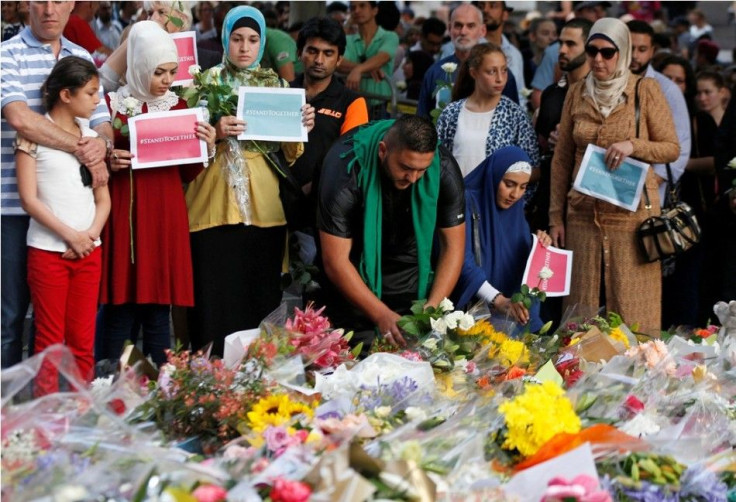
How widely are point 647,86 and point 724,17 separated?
1249 cm

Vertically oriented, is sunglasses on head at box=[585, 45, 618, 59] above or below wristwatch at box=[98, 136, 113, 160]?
above

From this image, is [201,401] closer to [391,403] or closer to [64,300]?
[391,403]

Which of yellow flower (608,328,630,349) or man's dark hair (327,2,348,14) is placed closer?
yellow flower (608,328,630,349)

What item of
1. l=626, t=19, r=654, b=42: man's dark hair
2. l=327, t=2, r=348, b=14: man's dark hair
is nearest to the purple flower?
l=626, t=19, r=654, b=42: man's dark hair

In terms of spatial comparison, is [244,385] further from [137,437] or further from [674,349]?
[674,349]

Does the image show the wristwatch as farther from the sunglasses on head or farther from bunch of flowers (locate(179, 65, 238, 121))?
the sunglasses on head

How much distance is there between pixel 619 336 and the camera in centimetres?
411

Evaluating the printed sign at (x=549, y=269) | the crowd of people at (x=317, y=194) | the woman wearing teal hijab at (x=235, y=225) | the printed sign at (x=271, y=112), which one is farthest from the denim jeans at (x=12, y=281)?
the printed sign at (x=549, y=269)

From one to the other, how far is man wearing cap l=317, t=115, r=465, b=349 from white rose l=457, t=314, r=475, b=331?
0.52 m

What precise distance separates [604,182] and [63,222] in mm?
2638

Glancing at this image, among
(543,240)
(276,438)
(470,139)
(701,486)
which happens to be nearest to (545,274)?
(543,240)

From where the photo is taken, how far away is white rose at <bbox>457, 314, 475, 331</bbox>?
394 centimetres

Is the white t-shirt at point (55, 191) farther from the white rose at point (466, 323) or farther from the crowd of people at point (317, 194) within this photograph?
the white rose at point (466, 323)

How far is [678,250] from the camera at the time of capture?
580 cm
